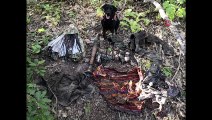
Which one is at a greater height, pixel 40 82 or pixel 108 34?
pixel 108 34

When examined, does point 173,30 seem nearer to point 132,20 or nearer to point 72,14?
point 132,20

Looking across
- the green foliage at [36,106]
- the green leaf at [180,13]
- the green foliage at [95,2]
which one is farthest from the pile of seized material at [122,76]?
the green foliage at [36,106]

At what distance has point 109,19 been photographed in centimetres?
570

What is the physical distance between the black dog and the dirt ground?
1.43 ft

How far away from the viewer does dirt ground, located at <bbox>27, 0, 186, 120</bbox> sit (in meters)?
4.67

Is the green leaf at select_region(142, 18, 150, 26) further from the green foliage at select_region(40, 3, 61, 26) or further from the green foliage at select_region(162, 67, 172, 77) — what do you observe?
the green foliage at select_region(40, 3, 61, 26)

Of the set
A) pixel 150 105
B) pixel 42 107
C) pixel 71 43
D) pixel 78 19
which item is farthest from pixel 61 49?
pixel 42 107

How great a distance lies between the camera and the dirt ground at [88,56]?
4668 mm

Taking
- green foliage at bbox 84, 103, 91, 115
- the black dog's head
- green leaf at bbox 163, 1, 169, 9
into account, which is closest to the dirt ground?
green foliage at bbox 84, 103, 91, 115

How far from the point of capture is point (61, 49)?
5609 millimetres

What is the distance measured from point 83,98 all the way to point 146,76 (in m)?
1.21

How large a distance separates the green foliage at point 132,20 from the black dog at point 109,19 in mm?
546

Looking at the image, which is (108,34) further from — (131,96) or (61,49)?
(131,96)

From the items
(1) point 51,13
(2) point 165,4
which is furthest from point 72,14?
(2) point 165,4
